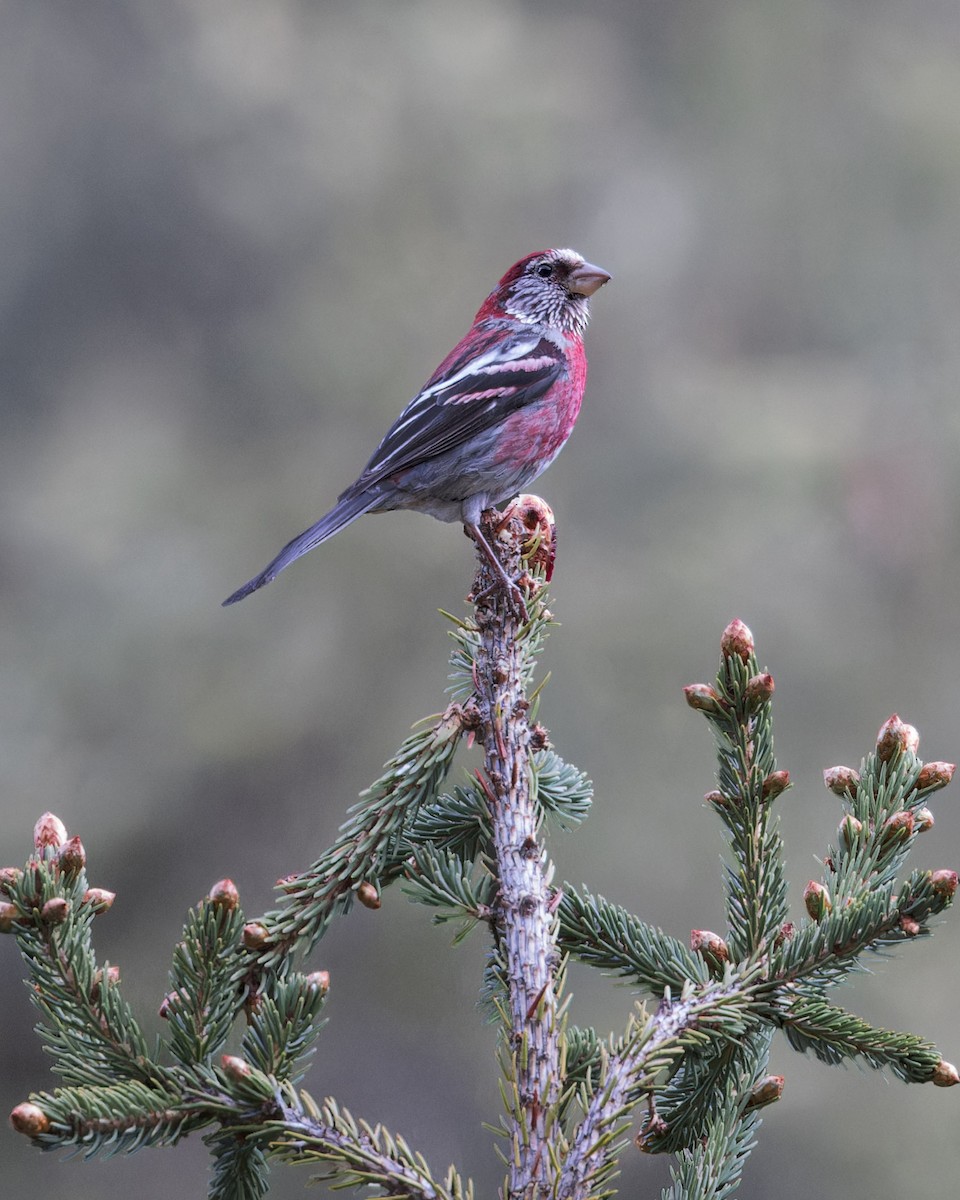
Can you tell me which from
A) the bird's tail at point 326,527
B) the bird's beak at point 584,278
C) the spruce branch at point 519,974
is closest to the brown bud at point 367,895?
the spruce branch at point 519,974

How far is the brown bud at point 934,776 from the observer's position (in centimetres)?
115

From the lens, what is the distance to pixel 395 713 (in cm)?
351

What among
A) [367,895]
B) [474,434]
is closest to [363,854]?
[367,895]

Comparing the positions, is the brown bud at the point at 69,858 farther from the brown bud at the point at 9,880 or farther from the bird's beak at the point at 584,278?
the bird's beak at the point at 584,278

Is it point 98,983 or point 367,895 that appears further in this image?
point 367,895

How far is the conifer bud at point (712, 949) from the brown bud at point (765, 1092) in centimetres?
11

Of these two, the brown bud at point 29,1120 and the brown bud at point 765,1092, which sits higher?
the brown bud at point 765,1092

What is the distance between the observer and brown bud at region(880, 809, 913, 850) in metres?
1.15

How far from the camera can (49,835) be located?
1.04 metres

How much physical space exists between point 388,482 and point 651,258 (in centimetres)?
222

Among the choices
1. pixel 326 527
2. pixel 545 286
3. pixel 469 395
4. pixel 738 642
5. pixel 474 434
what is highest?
pixel 545 286

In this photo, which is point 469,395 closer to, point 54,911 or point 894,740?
point 894,740

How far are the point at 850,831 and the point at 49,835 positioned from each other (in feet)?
2.41

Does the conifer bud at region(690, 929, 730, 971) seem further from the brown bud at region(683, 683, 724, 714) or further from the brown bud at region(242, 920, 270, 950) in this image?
the brown bud at region(242, 920, 270, 950)
